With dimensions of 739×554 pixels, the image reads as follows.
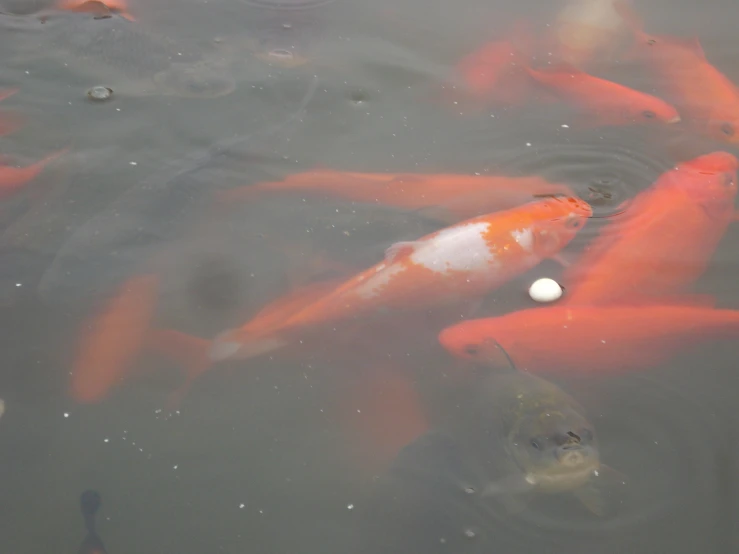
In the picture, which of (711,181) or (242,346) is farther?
(711,181)

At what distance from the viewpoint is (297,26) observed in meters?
4.57

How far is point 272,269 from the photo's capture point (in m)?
Result: 3.09

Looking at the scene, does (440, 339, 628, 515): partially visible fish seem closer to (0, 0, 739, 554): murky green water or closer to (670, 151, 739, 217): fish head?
(0, 0, 739, 554): murky green water

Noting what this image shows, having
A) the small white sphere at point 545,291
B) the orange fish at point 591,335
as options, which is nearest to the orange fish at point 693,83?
the orange fish at point 591,335

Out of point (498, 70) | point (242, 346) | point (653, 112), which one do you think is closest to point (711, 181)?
point (653, 112)

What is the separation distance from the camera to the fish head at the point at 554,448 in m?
2.35

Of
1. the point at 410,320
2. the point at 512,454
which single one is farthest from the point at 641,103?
the point at 512,454

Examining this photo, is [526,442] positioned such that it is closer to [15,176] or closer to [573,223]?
[573,223]

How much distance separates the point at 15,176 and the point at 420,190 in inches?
80.9

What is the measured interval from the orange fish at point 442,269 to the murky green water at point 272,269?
10cm

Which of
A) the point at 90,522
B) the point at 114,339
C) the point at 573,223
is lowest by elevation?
the point at 90,522

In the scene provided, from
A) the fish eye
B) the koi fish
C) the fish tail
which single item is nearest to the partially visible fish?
the fish tail

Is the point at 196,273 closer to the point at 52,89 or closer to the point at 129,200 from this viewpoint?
the point at 129,200

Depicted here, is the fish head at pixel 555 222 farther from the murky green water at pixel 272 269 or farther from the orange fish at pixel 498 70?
the orange fish at pixel 498 70
